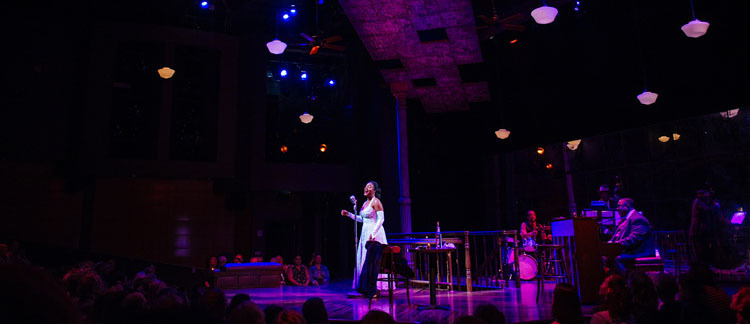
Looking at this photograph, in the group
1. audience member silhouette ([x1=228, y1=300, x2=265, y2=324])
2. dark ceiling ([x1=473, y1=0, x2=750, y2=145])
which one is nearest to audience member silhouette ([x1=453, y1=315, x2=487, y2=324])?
audience member silhouette ([x1=228, y1=300, x2=265, y2=324])

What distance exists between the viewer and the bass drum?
37.9ft

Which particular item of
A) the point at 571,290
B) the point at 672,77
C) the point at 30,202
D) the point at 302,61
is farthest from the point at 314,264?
the point at 571,290

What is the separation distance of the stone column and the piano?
5781 millimetres

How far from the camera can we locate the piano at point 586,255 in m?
6.17

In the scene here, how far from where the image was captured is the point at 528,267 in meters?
11.6

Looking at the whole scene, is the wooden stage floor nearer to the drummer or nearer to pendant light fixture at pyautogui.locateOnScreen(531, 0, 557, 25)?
the drummer

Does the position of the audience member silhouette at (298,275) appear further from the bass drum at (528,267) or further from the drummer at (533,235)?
the drummer at (533,235)

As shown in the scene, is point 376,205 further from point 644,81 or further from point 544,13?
point 644,81

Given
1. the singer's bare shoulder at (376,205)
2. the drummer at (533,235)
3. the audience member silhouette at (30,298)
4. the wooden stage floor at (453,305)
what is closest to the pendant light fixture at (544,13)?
the singer's bare shoulder at (376,205)

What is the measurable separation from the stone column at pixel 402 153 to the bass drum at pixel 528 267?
277cm

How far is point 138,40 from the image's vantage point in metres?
14.5

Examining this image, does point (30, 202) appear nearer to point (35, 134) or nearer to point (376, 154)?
point (35, 134)

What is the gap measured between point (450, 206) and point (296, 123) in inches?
223

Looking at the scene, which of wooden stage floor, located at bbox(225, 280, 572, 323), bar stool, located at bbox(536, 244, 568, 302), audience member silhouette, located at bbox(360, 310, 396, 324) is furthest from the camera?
bar stool, located at bbox(536, 244, 568, 302)
